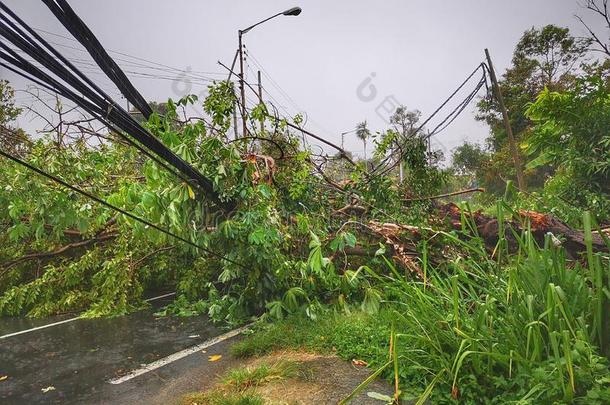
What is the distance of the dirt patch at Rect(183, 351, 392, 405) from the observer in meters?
2.42

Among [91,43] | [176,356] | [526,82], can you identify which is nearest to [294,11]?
[91,43]

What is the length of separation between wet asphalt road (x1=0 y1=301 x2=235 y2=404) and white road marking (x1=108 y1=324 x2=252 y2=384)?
8 cm

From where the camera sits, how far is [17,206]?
14.2 ft

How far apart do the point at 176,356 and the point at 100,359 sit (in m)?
0.74

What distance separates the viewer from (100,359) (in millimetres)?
3664

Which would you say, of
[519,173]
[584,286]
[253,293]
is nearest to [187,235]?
[253,293]

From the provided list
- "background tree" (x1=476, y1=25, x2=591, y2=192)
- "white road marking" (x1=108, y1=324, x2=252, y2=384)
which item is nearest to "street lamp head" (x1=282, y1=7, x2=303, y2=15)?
"white road marking" (x1=108, y1=324, x2=252, y2=384)

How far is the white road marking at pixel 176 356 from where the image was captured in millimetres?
3203

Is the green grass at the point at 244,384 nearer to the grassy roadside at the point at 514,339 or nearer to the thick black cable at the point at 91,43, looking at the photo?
the grassy roadside at the point at 514,339

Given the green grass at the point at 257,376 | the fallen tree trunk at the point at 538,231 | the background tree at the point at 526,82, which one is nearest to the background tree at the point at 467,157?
the background tree at the point at 526,82

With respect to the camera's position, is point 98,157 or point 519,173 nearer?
point 98,157

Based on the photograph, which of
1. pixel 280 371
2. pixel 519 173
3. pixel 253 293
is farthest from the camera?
pixel 519 173

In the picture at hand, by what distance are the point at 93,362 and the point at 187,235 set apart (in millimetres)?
1464

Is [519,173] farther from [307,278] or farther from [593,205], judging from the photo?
[307,278]
